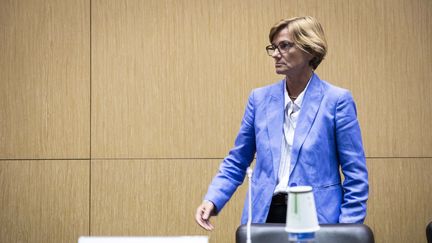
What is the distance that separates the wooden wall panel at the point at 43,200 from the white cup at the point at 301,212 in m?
3.33

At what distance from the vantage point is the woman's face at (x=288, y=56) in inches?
101

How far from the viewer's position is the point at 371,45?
14.7 feet

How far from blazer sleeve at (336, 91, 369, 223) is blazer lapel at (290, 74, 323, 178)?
9 cm

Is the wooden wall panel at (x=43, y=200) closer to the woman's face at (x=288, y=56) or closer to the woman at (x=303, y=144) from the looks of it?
the woman at (x=303, y=144)

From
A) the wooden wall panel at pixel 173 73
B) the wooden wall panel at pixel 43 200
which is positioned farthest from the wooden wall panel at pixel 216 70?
the wooden wall panel at pixel 43 200

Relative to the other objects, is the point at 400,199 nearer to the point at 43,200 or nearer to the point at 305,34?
the point at 305,34

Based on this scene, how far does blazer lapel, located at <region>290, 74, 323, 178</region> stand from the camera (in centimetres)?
247

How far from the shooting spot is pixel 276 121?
8.38 ft

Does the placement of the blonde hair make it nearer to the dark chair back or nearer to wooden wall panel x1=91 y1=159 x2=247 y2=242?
the dark chair back

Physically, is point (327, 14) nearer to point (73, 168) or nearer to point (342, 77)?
point (342, 77)

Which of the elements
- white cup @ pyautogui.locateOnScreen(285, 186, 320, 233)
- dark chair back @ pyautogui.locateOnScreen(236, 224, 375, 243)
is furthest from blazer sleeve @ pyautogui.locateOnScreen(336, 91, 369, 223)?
white cup @ pyautogui.locateOnScreen(285, 186, 320, 233)

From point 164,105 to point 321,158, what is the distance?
7.04ft

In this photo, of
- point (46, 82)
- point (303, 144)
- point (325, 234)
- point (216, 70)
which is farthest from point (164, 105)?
point (325, 234)

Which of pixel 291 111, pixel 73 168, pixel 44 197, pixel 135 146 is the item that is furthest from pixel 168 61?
pixel 291 111
